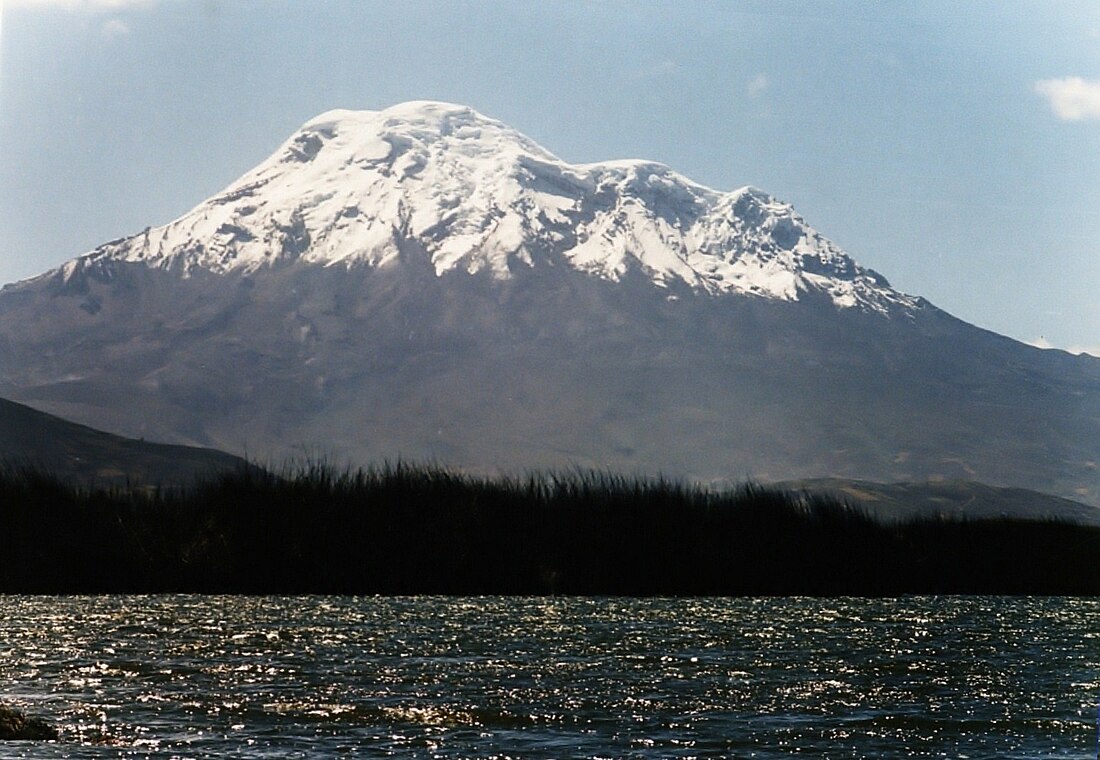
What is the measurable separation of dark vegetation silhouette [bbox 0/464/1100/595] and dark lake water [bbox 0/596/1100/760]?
95 centimetres

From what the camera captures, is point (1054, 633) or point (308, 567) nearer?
point (1054, 633)

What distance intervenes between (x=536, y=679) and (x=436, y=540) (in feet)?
41.3

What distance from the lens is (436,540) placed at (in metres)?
33.7

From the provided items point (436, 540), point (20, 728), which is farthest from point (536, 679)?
point (436, 540)

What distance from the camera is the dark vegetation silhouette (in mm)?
32375

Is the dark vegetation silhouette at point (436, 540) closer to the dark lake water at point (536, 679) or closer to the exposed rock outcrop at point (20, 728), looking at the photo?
the dark lake water at point (536, 679)

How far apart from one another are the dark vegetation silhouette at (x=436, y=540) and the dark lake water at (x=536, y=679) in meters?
0.95

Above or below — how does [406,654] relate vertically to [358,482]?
below

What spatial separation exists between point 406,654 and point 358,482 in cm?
1129

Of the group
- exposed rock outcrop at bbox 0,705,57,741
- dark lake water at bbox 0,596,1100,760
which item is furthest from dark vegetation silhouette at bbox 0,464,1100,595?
exposed rock outcrop at bbox 0,705,57,741

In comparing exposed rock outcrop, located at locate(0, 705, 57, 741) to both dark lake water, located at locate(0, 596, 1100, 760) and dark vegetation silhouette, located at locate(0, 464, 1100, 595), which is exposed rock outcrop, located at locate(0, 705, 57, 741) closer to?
dark lake water, located at locate(0, 596, 1100, 760)

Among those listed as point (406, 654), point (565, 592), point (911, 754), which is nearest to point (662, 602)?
point (565, 592)

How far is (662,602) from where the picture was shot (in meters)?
33.3

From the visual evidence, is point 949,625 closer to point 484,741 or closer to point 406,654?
point 406,654
